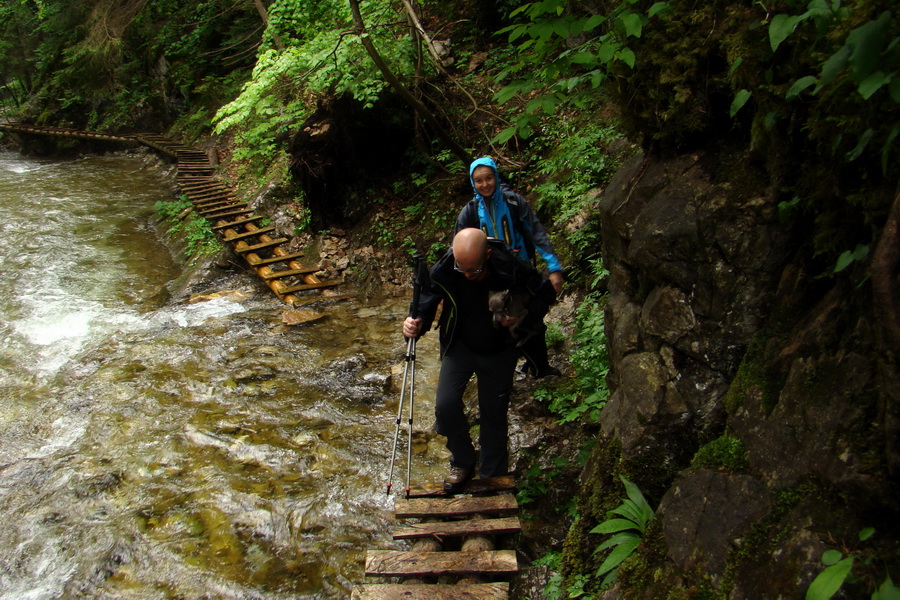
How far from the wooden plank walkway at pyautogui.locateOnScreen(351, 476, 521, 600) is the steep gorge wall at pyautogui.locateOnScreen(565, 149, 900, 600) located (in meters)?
0.54

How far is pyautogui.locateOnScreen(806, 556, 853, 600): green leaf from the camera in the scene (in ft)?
5.69

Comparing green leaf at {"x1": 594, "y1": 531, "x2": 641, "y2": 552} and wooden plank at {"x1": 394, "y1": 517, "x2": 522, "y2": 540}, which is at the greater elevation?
green leaf at {"x1": 594, "y1": 531, "x2": 641, "y2": 552}

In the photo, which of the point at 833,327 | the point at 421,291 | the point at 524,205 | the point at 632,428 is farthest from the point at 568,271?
the point at 833,327

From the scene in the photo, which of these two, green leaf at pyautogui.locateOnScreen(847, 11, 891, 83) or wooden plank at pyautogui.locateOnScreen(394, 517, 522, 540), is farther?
wooden plank at pyautogui.locateOnScreen(394, 517, 522, 540)

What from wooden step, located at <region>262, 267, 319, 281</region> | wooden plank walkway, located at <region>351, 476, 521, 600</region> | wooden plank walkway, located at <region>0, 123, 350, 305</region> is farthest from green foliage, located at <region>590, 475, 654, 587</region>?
wooden step, located at <region>262, 267, 319, 281</region>

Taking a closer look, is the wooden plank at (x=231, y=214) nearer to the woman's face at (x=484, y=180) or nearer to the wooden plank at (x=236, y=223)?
the wooden plank at (x=236, y=223)

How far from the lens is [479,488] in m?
4.40

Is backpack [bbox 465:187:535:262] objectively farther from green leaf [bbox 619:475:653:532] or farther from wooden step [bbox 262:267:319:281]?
wooden step [bbox 262:267:319:281]

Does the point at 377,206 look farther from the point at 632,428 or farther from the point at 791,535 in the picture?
the point at 791,535

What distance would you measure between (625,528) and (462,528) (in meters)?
1.41

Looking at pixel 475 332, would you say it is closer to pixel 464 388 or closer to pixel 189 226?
pixel 464 388

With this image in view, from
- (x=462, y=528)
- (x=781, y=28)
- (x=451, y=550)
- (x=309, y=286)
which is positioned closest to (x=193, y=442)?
(x=451, y=550)

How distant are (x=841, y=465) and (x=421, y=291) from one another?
9.14 feet

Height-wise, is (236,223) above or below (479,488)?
above
